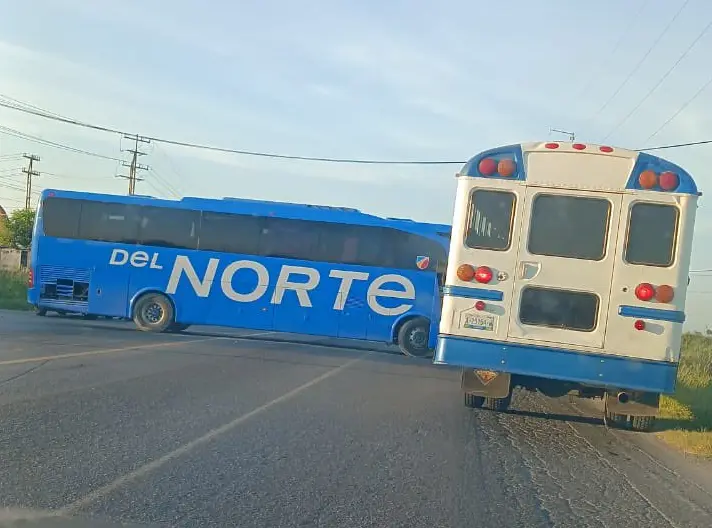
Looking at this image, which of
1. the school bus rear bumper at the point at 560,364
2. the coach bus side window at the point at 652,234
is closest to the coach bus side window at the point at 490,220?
the school bus rear bumper at the point at 560,364

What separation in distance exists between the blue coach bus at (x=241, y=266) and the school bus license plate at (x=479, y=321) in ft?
40.2

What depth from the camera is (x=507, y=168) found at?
9883 mm

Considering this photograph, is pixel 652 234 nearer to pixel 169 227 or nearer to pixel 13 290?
pixel 169 227

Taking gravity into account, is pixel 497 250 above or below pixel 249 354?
above

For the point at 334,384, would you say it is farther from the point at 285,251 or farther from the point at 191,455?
the point at 285,251

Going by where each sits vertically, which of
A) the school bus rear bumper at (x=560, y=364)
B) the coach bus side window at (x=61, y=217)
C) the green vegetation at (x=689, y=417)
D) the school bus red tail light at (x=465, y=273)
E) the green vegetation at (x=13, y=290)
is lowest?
the green vegetation at (x=13, y=290)

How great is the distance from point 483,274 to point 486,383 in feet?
4.92

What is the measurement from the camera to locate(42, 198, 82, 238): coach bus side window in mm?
23438

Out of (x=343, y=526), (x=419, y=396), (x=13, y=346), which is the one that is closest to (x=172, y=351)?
(x=13, y=346)

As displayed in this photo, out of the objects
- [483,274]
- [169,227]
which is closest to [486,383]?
[483,274]

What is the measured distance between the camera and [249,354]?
18094mm

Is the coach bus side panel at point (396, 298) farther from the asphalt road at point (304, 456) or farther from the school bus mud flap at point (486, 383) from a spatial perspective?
the school bus mud flap at point (486, 383)

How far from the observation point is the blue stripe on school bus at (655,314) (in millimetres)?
9484

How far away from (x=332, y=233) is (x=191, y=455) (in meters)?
15.5
